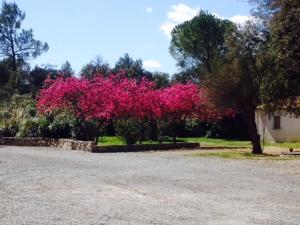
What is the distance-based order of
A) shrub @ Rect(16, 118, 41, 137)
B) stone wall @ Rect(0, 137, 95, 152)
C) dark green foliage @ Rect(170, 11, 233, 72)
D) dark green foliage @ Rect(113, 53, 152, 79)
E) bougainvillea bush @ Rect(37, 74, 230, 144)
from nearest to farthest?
stone wall @ Rect(0, 137, 95, 152)
bougainvillea bush @ Rect(37, 74, 230, 144)
shrub @ Rect(16, 118, 41, 137)
dark green foliage @ Rect(170, 11, 233, 72)
dark green foliage @ Rect(113, 53, 152, 79)

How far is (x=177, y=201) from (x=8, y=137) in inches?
889

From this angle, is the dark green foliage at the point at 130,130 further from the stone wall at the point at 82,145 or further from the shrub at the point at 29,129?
the shrub at the point at 29,129

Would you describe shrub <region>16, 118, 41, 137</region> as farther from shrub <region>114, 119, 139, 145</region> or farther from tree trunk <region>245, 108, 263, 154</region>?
tree trunk <region>245, 108, 263, 154</region>

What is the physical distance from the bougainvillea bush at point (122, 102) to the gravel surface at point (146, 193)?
10155 mm

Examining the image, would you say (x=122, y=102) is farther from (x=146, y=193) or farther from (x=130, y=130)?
(x=146, y=193)

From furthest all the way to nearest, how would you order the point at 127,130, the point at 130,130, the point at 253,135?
1. the point at 130,130
2. the point at 127,130
3. the point at 253,135

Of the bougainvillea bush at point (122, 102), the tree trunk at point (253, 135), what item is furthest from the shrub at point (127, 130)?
the tree trunk at point (253, 135)

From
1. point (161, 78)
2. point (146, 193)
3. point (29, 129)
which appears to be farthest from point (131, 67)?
point (146, 193)

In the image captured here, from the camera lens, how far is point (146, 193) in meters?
11.7

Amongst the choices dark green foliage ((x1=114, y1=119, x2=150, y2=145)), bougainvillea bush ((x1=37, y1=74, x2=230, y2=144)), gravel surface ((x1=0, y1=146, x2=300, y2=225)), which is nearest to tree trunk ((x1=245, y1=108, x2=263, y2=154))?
bougainvillea bush ((x1=37, y1=74, x2=230, y2=144))

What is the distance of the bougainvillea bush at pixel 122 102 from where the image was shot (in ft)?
94.1

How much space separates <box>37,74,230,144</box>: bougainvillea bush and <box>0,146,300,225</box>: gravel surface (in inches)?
400

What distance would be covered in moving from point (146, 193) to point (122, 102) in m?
17.7

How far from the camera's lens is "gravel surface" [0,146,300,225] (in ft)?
28.9
